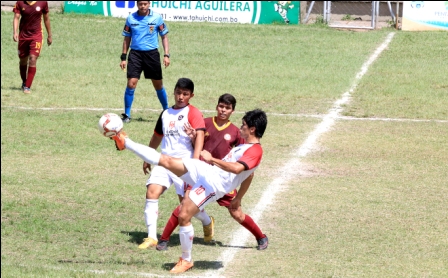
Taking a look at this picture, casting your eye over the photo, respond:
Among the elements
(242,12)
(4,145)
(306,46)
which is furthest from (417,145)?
(242,12)

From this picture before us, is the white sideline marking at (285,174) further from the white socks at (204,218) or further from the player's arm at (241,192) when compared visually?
the player's arm at (241,192)

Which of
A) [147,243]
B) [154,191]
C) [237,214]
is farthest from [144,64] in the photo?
[237,214]

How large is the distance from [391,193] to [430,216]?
1.17 metres

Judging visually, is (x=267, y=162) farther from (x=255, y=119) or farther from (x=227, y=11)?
(x=227, y=11)

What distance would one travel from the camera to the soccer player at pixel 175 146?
9.22 metres

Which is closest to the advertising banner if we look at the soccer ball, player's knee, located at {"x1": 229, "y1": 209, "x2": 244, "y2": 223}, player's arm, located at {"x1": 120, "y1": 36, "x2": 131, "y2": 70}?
player's arm, located at {"x1": 120, "y1": 36, "x2": 131, "y2": 70}

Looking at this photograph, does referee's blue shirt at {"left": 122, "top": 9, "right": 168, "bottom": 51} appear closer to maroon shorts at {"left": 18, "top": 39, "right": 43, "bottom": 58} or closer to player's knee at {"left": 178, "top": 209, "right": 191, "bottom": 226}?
maroon shorts at {"left": 18, "top": 39, "right": 43, "bottom": 58}

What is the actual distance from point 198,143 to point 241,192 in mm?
748

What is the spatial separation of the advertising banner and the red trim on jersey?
1884cm

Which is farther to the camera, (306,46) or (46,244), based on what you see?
(306,46)

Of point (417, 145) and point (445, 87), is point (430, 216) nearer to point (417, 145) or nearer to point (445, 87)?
point (417, 145)

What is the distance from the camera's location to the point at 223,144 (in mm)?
9344

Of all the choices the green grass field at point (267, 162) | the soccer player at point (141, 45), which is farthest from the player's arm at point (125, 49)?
the green grass field at point (267, 162)

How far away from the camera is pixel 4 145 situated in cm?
1395
